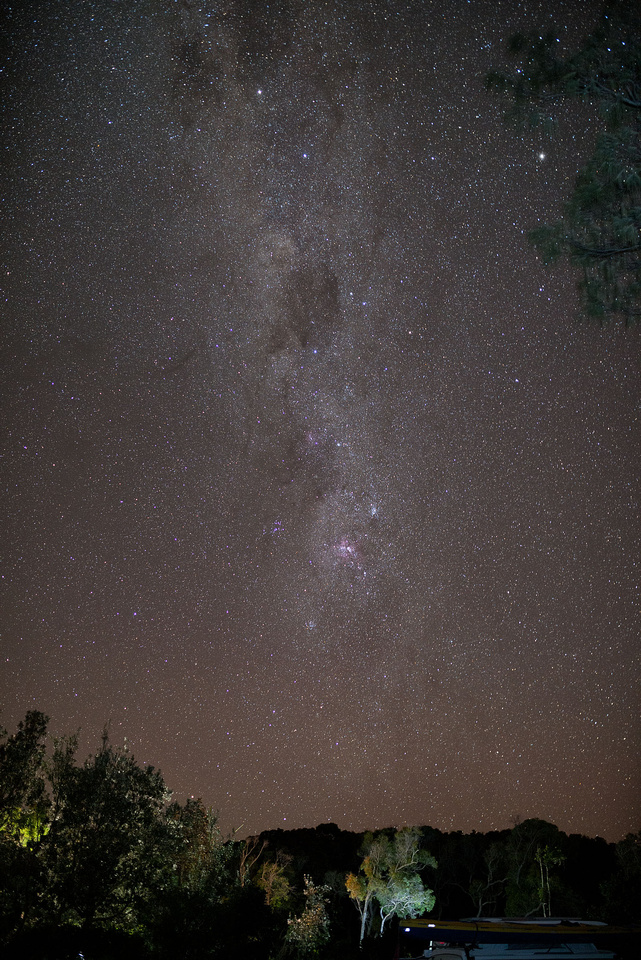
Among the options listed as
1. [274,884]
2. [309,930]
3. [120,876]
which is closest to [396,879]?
[274,884]

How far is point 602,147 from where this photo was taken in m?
7.79

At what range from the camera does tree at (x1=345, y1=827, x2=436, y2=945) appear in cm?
3641

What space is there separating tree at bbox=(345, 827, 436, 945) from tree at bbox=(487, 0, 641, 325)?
3660cm

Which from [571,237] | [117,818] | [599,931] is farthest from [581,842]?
[571,237]

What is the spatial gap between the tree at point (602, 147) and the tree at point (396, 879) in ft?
120

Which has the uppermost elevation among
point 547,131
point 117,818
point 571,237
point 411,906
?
point 547,131

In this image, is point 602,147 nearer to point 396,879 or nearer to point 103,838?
point 103,838

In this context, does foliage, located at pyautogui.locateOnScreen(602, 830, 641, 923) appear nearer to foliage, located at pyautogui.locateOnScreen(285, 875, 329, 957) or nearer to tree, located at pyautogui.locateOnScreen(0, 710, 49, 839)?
foliage, located at pyautogui.locateOnScreen(285, 875, 329, 957)

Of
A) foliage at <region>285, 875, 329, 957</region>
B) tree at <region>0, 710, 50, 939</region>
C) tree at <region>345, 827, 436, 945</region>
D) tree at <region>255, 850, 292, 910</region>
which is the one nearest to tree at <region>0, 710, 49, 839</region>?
tree at <region>0, 710, 50, 939</region>

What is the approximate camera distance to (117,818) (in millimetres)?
15016

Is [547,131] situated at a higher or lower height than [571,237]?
higher

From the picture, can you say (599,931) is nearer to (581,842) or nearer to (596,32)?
(596,32)

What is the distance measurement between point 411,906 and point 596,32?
134 ft

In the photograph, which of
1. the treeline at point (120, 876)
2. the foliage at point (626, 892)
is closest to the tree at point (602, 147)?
the treeline at point (120, 876)
